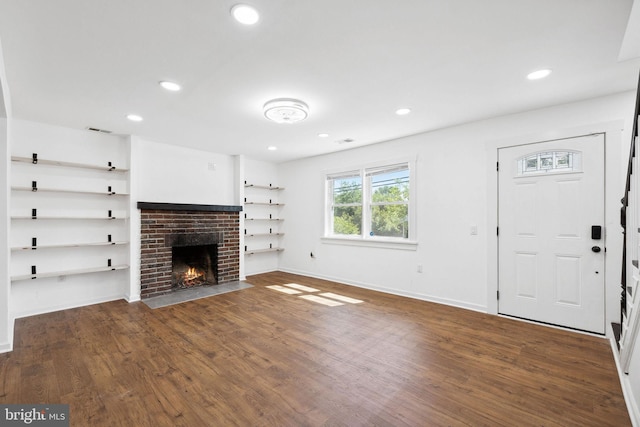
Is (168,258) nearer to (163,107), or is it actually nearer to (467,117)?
(163,107)

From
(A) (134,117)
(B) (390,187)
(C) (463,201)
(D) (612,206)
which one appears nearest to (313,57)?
(A) (134,117)

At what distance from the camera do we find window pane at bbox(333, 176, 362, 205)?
5.20 meters

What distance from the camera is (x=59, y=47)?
2.06m

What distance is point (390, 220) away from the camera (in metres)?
4.75

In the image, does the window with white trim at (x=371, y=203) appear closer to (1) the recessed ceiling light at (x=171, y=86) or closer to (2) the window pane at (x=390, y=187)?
(2) the window pane at (x=390, y=187)

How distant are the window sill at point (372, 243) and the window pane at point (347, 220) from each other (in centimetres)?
20

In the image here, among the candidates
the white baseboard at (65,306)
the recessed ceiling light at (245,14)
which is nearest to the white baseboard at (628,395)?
the recessed ceiling light at (245,14)

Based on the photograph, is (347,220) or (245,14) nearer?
(245,14)

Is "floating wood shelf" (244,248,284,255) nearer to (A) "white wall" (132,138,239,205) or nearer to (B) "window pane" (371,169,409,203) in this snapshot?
(A) "white wall" (132,138,239,205)

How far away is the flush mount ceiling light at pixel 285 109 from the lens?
9.73 ft

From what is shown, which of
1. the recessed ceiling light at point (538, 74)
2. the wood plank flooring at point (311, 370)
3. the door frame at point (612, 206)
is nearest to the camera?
the wood plank flooring at point (311, 370)

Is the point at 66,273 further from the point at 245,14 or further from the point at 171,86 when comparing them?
the point at 245,14

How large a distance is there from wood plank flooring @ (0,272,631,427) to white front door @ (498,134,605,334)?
0.30 m

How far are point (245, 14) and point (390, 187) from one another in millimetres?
3520
